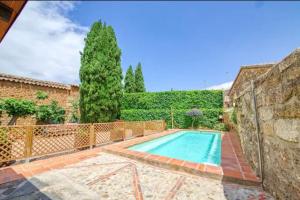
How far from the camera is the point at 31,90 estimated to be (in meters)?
10.8

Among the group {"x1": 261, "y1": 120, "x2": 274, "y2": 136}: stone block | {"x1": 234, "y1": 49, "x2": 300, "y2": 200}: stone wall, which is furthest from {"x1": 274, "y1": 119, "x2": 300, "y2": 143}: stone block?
{"x1": 261, "y1": 120, "x2": 274, "y2": 136}: stone block

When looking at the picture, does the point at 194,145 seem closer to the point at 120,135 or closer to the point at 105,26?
the point at 120,135

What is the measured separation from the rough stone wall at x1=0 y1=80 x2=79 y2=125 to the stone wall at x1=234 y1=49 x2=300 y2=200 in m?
12.3

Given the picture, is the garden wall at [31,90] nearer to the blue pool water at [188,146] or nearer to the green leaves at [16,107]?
the green leaves at [16,107]

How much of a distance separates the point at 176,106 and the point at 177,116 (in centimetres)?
111

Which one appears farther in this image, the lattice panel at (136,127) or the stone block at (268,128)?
the lattice panel at (136,127)

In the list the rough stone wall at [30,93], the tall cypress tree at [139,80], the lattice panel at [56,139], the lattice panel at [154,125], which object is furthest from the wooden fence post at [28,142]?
the tall cypress tree at [139,80]

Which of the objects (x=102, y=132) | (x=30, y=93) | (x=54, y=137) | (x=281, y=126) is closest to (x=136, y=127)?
(x=102, y=132)

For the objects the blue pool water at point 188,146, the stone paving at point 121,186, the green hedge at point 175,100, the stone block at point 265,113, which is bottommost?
the blue pool water at point 188,146

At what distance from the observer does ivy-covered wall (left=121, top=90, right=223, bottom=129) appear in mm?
13625

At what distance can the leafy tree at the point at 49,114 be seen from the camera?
9.30 metres

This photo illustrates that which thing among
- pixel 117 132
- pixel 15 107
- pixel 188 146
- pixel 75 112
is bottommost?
pixel 188 146

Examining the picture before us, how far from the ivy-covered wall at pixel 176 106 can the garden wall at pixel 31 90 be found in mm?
5542

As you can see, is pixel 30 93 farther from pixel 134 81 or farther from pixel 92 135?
pixel 134 81
